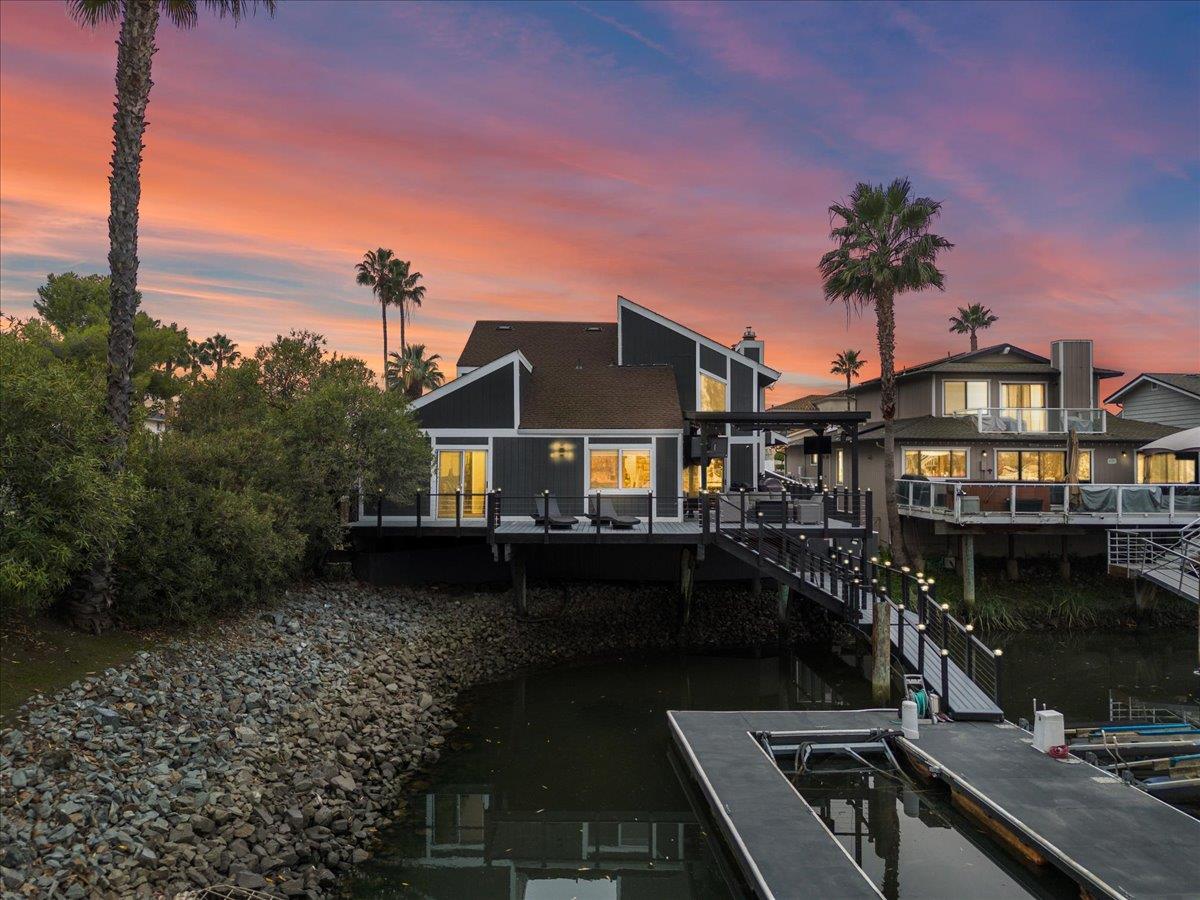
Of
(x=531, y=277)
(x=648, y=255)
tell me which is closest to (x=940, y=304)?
(x=648, y=255)

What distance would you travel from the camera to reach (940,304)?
45.8 metres

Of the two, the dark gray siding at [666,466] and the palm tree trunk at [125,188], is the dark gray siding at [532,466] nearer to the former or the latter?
the dark gray siding at [666,466]

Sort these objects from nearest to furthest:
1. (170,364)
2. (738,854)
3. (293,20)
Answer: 1. (738,854)
2. (293,20)
3. (170,364)

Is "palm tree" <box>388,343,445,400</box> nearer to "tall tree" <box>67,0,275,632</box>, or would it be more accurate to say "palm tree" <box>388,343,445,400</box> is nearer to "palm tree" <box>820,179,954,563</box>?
"palm tree" <box>820,179,954,563</box>

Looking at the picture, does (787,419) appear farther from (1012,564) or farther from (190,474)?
(190,474)

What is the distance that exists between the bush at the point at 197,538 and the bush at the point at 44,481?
1.19 m

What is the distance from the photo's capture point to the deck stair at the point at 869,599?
45.9 feet

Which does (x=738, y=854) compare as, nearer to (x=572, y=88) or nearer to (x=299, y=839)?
(x=299, y=839)

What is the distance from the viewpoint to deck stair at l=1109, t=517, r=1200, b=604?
18.3 metres

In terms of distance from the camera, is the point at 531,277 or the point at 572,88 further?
the point at 531,277

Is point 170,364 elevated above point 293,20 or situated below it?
below

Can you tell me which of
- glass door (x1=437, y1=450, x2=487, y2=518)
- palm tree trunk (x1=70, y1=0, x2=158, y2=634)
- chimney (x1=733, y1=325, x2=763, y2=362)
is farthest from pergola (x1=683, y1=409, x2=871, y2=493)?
palm tree trunk (x1=70, y1=0, x2=158, y2=634)

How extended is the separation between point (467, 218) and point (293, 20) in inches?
376

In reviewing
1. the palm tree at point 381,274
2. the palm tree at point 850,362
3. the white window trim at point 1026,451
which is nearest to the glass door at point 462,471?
the white window trim at point 1026,451
